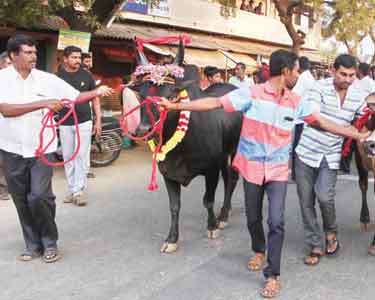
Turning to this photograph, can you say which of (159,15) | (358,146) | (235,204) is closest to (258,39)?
(159,15)

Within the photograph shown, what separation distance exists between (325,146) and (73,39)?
6.30 m

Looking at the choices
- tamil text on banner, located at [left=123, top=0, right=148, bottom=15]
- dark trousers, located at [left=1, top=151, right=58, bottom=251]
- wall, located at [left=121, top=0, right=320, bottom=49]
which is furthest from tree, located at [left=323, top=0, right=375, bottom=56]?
dark trousers, located at [left=1, top=151, right=58, bottom=251]

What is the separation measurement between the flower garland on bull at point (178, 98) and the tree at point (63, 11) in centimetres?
453

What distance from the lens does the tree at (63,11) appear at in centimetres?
835

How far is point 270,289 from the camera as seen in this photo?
12.5 ft

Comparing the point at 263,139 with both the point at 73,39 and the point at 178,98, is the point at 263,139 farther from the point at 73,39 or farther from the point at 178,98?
the point at 73,39

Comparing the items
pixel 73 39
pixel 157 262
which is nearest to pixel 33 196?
pixel 157 262

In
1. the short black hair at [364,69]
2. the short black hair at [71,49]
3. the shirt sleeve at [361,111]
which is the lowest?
the shirt sleeve at [361,111]

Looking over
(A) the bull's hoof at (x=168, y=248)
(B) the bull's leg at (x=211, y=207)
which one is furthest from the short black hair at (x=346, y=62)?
(A) the bull's hoof at (x=168, y=248)

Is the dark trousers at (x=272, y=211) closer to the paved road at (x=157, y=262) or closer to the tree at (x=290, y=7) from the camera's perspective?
the paved road at (x=157, y=262)

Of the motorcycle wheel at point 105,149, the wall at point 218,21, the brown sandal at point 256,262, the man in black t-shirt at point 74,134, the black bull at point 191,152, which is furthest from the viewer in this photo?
the wall at point 218,21

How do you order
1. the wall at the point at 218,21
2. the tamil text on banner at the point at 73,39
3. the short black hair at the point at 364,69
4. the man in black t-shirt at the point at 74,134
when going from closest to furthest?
the man in black t-shirt at the point at 74,134 < the short black hair at the point at 364,69 < the tamil text on banner at the point at 73,39 < the wall at the point at 218,21

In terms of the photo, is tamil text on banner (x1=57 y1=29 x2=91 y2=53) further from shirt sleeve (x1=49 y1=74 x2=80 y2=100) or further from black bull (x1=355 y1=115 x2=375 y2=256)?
black bull (x1=355 y1=115 x2=375 y2=256)

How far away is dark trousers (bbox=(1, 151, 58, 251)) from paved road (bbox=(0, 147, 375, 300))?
0.80 feet
